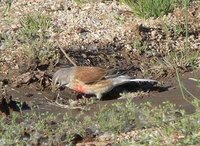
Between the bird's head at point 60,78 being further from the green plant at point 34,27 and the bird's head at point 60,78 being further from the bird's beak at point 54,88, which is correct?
the green plant at point 34,27

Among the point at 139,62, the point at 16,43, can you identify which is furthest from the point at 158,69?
the point at 16,43

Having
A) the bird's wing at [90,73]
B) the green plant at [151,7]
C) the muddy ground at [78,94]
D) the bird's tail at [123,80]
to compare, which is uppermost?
the green plant at [151,7]

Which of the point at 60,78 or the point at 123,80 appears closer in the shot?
the point at 60,78

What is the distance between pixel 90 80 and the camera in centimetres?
923

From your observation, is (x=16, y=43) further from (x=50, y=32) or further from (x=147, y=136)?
(x=147, y=136)

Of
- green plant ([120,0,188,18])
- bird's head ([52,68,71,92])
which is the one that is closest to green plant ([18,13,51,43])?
bird's head ([52,68,71,92])

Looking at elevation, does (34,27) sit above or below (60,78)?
above

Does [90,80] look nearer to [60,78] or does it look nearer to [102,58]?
[60,78]

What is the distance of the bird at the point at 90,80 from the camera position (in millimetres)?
9047

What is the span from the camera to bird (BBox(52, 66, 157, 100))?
905 centimetres

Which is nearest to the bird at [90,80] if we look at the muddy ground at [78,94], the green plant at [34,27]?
the muddy ground at [78,94]

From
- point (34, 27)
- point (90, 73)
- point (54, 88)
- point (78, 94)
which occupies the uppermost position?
point (34, 27)

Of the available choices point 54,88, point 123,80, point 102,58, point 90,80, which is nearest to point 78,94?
point 90,80

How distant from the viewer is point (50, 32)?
1035cm
